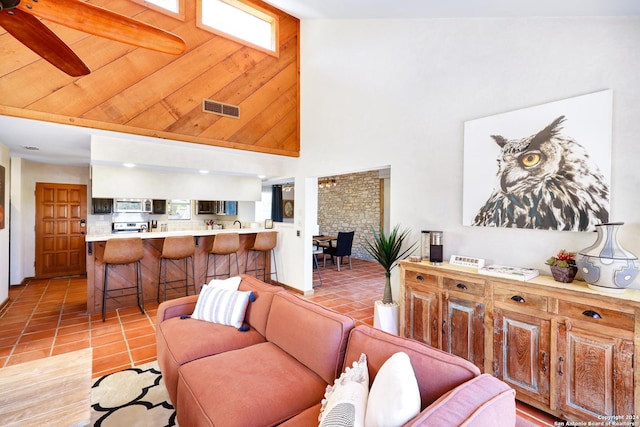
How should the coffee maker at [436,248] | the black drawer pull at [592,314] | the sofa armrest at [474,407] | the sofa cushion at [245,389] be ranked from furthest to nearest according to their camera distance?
1. the coffee maker at [436,248]
2. the black drawer pull at [592,314]
3. the sofa cushion at [245,389]
4. the sofa armrest at [474,407]

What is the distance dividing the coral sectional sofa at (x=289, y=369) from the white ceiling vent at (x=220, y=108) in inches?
→ 119

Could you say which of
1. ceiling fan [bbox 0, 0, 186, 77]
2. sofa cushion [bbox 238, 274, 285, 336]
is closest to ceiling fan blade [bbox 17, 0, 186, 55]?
ceiling fan [bbox 0, 0, 186, 77]

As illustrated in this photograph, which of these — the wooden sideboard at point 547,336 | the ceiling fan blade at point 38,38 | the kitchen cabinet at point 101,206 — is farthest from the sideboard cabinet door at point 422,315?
the kitchen cabinet at point 101,206

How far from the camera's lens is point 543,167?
2.45 metres

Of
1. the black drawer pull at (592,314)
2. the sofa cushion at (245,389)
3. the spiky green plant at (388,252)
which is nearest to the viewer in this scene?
the sofa cushion at (245,389)

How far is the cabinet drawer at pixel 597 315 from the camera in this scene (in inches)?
69.8

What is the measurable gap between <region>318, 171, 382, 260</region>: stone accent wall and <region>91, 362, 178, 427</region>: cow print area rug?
19.9 ft

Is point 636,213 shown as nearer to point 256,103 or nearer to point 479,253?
point 479,253

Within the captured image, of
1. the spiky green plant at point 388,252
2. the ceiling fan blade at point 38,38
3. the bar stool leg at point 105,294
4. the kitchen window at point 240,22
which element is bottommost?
the bar stool leg at point 105,294

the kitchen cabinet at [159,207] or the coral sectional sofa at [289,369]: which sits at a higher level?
the kitchen cabinet at [159,207]

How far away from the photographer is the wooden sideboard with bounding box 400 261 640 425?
1782 millimetres

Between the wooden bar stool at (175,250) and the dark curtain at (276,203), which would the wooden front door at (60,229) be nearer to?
the wooden bar stool at (175,250)

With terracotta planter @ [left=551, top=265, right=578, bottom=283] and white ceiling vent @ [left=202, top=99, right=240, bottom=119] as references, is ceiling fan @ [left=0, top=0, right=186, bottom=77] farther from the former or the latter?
terracotta planter @ [left=551, top=265, right=578, bottom=283]

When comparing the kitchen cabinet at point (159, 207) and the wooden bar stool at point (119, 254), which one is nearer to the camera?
the wooden bar stool at point (119, 254)
